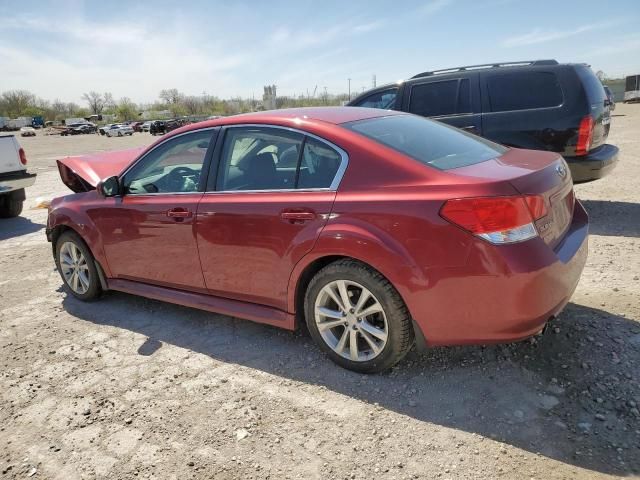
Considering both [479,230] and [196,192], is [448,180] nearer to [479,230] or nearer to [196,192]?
[479,230]

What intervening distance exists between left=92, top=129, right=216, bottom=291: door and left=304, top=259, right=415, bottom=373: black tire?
113 centimetres

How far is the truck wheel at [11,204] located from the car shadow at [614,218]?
9347 mm

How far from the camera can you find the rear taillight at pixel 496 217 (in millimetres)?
2434

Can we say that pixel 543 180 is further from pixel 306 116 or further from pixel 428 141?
pixel 306 116

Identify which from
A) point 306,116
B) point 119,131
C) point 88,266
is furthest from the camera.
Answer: point 119,131

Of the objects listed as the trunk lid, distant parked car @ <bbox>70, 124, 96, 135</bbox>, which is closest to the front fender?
the trunk lid

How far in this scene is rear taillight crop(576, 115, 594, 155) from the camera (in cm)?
580

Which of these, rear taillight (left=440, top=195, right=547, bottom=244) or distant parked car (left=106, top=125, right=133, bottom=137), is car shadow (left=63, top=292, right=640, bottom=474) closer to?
rear taillight (left=440, top=195, right=547, bottom=244)

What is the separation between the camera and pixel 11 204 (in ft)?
29.6

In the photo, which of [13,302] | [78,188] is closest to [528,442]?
[13,302]

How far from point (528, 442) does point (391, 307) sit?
0.93 m

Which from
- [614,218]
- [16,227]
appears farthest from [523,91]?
[16,227]

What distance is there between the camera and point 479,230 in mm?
2447

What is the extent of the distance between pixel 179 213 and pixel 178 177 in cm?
38
